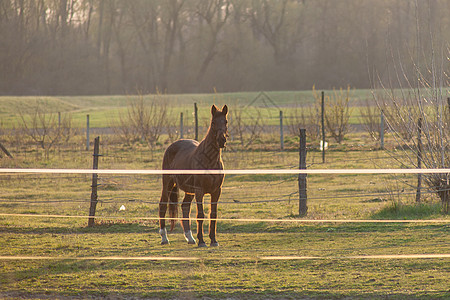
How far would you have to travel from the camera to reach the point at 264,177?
1809 cm

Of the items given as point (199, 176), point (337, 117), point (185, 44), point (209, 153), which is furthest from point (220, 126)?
point (185, 44)

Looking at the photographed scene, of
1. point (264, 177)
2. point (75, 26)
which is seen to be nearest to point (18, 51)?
point (75, 26)

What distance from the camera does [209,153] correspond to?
8.17 meters

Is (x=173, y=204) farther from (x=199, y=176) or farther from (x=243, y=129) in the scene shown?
(x=243, y=129)

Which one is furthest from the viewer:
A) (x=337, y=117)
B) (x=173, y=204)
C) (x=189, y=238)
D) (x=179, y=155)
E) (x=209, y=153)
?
(x=337, y=117)

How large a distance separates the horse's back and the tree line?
67594 mm

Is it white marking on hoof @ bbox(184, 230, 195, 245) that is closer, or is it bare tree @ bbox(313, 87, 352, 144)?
white marking on hoof @ bbox(184, 230, 195, 245)

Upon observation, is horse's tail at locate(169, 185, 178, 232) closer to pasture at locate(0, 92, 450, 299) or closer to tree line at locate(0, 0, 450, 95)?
pasture at locate(0, 92, 450, 299)

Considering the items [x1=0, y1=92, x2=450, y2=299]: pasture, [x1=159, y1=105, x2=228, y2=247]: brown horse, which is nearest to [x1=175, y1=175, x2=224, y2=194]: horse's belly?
[x1=159, y1=105, x2=228, y2=247]: brown horse

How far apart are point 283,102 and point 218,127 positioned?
50.4m

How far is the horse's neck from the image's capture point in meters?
8.13

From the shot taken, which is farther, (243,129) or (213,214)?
(243,129)

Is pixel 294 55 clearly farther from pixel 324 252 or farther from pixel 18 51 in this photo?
pixel 324 252

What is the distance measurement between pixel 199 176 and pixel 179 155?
0.88m
